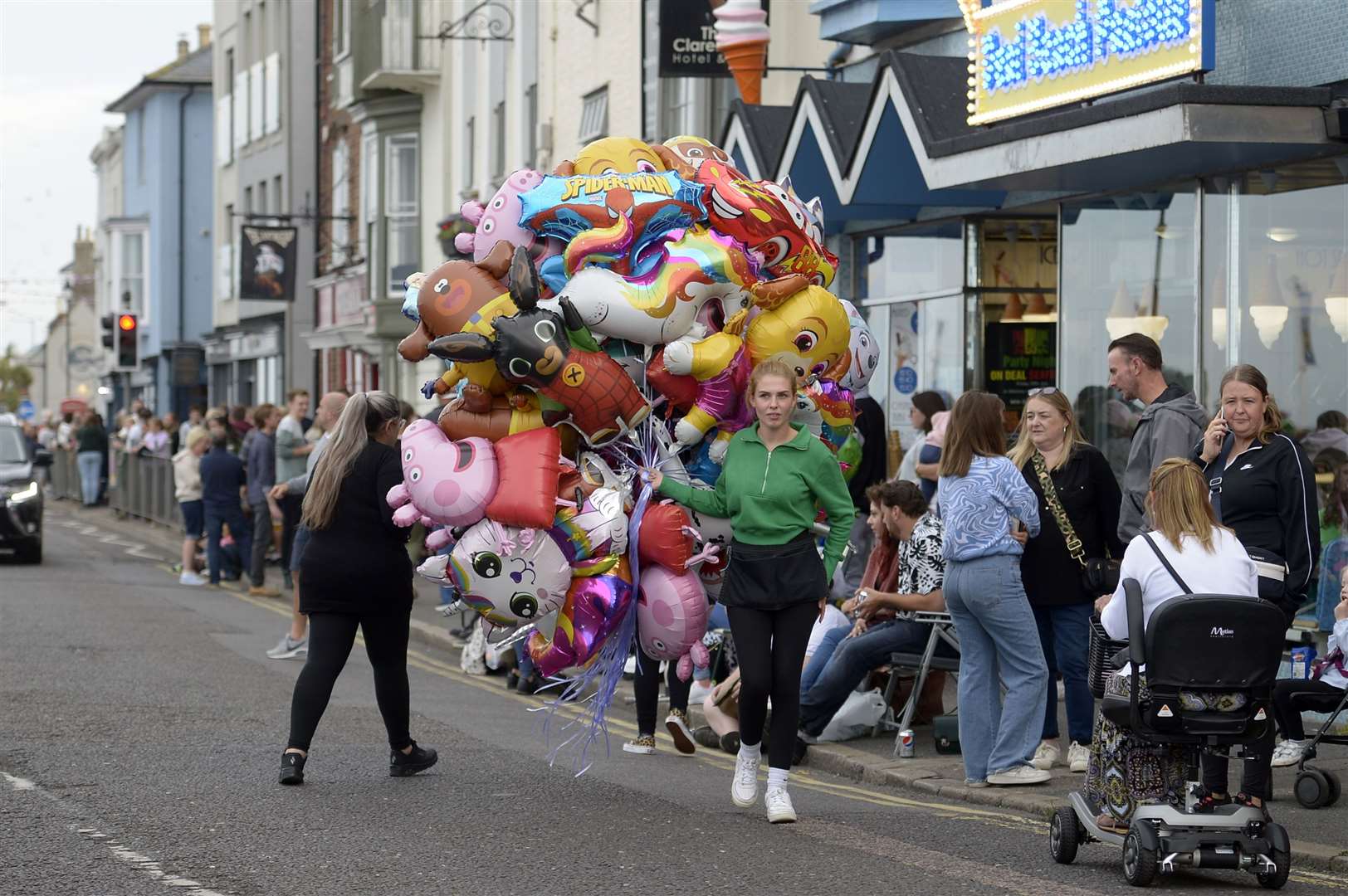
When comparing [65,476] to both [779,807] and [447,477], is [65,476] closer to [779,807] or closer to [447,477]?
[447,477]

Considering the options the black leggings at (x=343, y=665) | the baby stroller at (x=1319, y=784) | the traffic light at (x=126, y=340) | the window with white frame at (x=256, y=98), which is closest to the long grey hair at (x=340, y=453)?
the black leggings at (x=343, y=665)

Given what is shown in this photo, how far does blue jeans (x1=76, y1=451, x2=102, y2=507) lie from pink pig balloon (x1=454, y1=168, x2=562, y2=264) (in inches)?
1228

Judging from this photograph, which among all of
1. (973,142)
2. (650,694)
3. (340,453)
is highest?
(973,142)

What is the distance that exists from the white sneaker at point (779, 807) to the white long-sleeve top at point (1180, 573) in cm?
165

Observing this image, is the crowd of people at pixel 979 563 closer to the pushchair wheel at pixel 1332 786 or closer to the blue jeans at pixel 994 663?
the blue jeans at pixel 994 663

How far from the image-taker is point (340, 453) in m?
9.06

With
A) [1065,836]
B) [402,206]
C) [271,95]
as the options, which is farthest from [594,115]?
[271,95]

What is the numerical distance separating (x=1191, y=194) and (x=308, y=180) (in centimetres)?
2984

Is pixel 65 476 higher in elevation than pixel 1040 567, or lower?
lower

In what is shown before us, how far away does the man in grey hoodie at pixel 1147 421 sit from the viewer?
30.8 ft

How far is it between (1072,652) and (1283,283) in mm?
3745

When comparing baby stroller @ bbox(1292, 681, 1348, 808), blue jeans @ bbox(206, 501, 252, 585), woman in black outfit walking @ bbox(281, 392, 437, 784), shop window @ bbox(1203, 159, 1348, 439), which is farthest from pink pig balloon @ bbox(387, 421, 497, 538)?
blue jeans @ bbox(206, 501, 252, 585)

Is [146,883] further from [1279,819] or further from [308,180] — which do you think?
[308,180]

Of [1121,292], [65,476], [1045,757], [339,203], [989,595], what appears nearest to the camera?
[989,595]
